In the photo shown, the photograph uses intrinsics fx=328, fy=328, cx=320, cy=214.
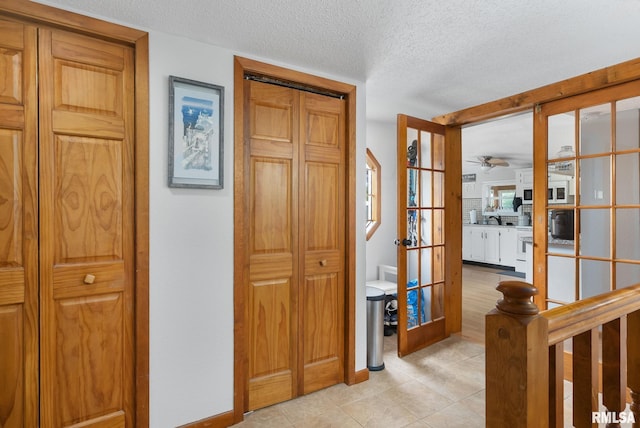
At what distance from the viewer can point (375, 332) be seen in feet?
8.98

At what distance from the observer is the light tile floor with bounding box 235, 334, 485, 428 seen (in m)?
2.04

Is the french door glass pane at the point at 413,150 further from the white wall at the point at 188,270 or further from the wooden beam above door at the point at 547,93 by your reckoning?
the white wall at the point at 188,270

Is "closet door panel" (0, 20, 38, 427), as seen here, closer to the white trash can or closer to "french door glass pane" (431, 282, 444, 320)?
the white trash can

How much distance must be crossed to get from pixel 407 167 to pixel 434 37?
3.85 ft

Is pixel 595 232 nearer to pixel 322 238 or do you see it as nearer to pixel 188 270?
pixel 322 238

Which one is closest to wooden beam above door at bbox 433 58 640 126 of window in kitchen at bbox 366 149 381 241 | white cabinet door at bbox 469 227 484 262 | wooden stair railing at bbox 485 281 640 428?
window in kitchen at bbox 366 149 381 241

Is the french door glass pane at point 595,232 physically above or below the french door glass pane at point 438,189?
below

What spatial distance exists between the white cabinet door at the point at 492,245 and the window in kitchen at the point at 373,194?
444 cm

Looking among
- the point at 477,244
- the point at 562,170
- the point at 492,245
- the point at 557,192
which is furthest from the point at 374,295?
the point at 477,244

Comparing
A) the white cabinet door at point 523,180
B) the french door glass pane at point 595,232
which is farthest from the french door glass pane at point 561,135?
the white cabinet door at point 523,180

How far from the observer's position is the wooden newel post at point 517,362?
716mm

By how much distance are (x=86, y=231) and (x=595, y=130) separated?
11.1 feet

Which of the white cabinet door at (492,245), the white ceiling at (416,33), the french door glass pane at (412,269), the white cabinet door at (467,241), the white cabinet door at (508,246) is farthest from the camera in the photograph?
the white cabinet door at (467,241)

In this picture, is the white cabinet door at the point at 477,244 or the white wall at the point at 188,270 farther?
the white cabinet door at the point at 477,244
